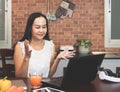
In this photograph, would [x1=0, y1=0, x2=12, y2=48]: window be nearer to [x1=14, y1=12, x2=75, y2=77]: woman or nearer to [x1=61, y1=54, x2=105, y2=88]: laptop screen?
[x1=14, y1=12, x2=75, y2=77]: woman

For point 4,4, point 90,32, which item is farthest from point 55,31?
point 4,4

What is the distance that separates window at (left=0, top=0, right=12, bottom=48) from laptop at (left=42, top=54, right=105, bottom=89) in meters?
2.59

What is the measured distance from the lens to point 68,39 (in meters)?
4.66

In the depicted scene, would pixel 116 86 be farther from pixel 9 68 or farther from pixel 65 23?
pixel 65 23

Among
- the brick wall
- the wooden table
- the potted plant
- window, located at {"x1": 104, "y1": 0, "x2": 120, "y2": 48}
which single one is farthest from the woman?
window, located at {"x1": 104, "y1": 0, "x2": 120, "y2": 48}

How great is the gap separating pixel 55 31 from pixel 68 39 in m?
0.26

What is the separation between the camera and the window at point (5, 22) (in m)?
4.58

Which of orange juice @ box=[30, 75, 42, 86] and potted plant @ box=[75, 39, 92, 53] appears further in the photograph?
potted plant @ box=[75, 39, 92, 53]

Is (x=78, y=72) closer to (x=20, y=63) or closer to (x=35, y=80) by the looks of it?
(x=35, y=80)

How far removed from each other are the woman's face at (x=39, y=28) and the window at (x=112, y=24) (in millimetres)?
2086

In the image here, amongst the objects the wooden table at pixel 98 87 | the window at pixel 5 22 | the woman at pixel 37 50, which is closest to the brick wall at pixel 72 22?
the window at pixel 5 22

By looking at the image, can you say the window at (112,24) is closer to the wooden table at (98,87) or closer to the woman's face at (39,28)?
the woman's face at (39,28)

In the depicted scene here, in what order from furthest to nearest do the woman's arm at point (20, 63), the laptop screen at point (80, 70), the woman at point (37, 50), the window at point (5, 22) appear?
1. the window at point (5, 22)
2. the woman at point (37, 50)
3. the woman's arm at point (20, 63)
4. the laptop screen at point (80, 70)

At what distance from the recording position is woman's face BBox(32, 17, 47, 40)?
109 inches
